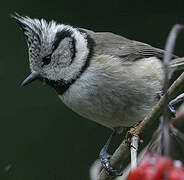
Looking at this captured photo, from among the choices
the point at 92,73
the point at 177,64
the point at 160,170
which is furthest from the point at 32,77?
the point at 160,170

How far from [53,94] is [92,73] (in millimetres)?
1726

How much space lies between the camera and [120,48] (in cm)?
266

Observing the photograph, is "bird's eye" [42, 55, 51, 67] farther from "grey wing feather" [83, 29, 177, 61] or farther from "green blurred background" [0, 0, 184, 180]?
"green blurred background" [0, 0, 184, 180]

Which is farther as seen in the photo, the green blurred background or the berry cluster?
the green blurred background

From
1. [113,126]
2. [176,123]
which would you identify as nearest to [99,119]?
[113,126]

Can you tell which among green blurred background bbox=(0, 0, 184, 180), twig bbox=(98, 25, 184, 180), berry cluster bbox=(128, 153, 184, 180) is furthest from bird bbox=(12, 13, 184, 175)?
green blurred background bbox=(0, 0, 184, 180)

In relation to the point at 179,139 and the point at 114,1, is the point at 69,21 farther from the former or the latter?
the point at 179,139

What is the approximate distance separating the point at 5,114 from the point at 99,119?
69.4 inches

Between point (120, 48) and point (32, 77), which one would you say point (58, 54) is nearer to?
point (32, 77)

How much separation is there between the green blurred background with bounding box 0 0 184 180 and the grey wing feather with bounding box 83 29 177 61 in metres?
1.34

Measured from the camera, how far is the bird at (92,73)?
242 cm

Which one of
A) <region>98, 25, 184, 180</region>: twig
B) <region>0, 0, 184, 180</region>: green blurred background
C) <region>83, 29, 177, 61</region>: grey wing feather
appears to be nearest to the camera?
<region>98, 25, 184, 180</region>: twig

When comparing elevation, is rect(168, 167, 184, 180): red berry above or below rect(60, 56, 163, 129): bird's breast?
above

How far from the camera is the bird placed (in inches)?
95.1
